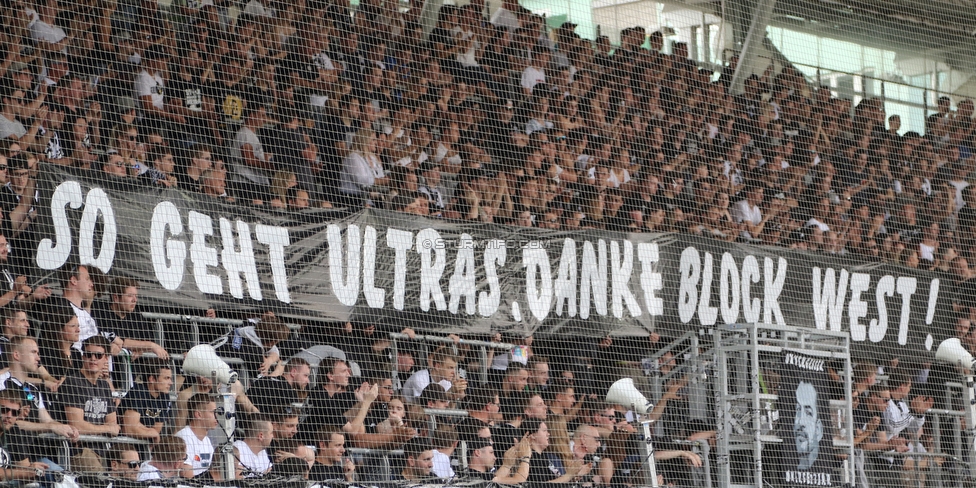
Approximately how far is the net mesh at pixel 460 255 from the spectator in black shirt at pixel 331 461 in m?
0.02

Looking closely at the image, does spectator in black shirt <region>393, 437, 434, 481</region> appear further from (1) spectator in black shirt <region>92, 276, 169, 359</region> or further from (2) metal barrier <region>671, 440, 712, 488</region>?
(2) metal barrier <region>671, 440, 712, 488</region>

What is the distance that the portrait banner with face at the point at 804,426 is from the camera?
750 cm

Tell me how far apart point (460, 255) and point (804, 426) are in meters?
2.42

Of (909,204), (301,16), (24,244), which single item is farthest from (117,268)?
(909,204)

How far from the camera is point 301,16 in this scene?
8.79 metres

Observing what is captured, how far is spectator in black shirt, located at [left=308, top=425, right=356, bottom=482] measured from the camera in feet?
21.7

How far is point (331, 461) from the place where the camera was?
21.8ft

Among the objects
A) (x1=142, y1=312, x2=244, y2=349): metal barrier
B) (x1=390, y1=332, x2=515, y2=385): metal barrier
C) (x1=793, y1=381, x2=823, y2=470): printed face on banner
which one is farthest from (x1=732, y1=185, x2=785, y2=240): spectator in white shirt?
(x1=142, y1=312, x2=244, y2=349): metal barrier

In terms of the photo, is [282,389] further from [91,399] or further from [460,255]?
[460,255]

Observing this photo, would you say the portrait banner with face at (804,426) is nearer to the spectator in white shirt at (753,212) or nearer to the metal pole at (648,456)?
the metal pole at (648,456)

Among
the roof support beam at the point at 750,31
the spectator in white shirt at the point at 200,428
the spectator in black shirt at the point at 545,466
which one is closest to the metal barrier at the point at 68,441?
the spectator in white shirt at the point at 200,428

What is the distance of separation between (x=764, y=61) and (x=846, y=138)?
3.56ft

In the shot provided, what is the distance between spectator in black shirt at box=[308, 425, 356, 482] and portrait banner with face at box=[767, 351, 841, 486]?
2706 mm

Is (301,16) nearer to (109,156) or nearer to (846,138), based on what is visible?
(109,156)
